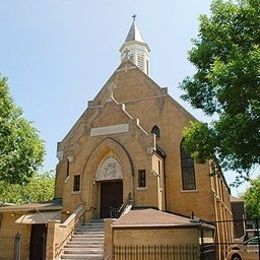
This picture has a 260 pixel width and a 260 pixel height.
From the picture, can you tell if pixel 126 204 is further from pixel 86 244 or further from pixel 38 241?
pixel 38 241

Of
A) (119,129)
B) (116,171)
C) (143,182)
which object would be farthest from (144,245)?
(119,129)

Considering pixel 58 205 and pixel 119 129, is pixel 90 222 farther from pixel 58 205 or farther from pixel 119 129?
pixel 119 129

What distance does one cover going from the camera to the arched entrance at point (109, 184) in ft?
81.0

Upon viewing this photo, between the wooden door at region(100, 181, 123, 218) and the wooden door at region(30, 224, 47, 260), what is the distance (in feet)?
16.9

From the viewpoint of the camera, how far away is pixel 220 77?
1339 centimetres

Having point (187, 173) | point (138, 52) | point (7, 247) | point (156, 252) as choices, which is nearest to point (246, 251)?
point (156, 252)

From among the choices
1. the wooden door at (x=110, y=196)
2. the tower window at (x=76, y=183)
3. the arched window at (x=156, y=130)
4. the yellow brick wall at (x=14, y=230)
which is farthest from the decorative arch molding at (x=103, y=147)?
the yellow brick wall at (x=14, y=230)

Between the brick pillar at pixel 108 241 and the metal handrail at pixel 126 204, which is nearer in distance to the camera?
the brick pillar at pixel 108 241

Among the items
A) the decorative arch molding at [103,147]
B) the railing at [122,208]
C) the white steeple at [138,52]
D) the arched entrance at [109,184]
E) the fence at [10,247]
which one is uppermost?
the white steeple at [138,52]

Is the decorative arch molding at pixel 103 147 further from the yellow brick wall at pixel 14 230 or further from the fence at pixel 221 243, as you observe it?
the fence at pixel 221 243

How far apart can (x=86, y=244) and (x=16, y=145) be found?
11163 mm

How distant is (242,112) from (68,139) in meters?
20.2

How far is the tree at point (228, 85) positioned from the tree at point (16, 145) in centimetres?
1449

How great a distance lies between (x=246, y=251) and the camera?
17.9 meters
